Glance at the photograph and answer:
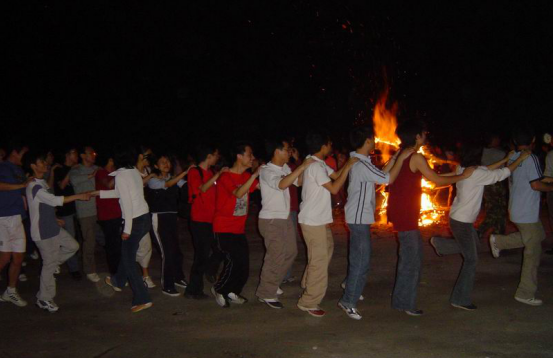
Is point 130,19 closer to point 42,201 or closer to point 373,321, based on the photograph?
point 42,201

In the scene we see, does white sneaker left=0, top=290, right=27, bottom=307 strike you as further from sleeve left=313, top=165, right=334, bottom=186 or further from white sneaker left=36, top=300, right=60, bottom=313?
sleeve left=313, top=165, right=334, bottom=186

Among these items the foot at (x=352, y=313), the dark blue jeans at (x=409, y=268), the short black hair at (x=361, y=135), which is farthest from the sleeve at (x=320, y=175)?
the foot at (x=352, y=313)

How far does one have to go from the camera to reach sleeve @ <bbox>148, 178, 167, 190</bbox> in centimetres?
747

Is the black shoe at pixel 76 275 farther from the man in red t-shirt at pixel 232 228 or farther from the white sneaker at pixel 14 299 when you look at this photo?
the man in red t-shirt at pixel 232 228

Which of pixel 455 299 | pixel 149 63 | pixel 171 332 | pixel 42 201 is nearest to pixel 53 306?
pixel 42 201

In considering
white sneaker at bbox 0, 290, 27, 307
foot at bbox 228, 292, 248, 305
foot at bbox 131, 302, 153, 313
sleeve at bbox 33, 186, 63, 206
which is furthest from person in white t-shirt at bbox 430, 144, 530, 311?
white sneaker at bbox 0, 290, 27, 307

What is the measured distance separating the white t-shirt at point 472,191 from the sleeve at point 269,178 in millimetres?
1984

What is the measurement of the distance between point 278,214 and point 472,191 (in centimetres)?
217

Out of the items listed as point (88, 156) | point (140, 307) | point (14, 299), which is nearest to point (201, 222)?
point (140, 307)

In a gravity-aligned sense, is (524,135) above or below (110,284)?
above

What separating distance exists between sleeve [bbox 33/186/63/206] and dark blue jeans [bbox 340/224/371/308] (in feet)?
11.0

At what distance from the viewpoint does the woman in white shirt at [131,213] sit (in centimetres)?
660

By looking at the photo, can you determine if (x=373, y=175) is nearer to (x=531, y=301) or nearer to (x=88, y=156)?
(x=531, y=301)

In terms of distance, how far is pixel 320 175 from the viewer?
20.4 ft
